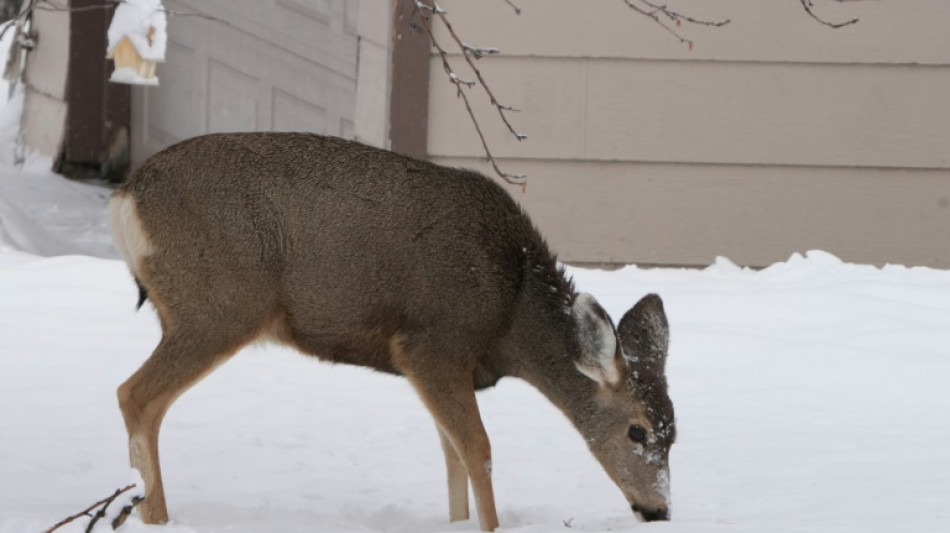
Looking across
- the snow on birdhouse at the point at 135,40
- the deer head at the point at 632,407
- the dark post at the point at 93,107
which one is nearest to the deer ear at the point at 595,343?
the deer head at the point at 632,407

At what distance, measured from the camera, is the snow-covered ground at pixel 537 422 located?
4875mm

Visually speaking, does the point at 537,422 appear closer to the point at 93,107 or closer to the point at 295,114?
the point at 295,114

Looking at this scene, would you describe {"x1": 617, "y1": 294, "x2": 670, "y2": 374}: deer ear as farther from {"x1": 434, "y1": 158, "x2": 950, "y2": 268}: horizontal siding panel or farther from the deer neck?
{"x1": 434, "y1": 158, "x2": 950, "y2": 268}: horizontal siding panel

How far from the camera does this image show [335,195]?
15.1ft

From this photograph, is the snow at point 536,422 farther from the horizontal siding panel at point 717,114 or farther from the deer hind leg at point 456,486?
the horizontal siding panel at point 717,114

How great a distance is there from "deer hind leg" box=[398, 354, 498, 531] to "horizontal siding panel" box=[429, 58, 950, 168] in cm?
355

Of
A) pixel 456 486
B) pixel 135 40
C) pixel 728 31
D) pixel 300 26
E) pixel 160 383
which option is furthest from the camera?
Result: pixel 300 26

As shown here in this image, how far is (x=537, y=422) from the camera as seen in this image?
20.2 feet

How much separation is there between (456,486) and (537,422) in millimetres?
1261

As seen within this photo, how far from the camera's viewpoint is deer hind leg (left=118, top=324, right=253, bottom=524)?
446 cm

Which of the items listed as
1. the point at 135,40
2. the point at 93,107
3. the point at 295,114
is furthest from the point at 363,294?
the point at 93,107

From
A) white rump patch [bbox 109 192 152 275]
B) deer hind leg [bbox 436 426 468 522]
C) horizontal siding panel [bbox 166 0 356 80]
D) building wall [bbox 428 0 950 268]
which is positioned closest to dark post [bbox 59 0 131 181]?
horizontal siding panel [bbox 166 0 356 80]

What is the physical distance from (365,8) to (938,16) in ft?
10.0

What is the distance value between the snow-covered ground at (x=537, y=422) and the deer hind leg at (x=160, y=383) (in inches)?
7.3
